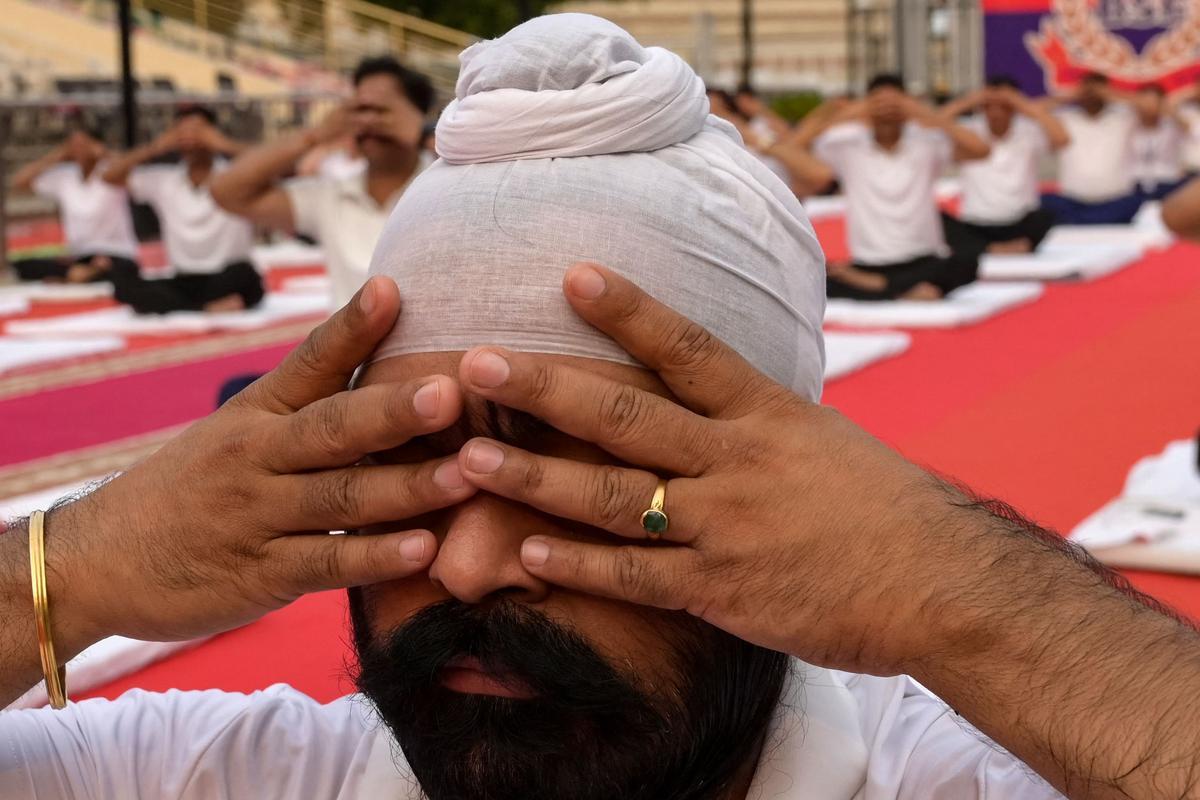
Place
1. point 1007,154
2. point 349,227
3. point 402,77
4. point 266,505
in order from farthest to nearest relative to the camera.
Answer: point 1007,154, point 402,77, point 349,227, point 266,505

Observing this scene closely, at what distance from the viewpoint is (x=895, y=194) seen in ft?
22.4

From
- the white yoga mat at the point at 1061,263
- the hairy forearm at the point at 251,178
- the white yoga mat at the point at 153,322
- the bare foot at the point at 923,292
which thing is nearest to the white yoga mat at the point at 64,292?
the white yoga mat at the point at 153,322

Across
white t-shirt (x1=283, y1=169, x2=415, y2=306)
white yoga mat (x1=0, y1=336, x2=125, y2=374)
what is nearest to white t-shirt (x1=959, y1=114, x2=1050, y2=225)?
white yoga mat (x1=0, y1=336, x2=125, y2=374)

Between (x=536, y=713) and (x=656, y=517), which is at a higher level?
(x=656, y=517)

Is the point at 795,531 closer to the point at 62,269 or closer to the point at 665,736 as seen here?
the point at 665,736

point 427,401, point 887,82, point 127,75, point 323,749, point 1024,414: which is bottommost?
point 1024,414

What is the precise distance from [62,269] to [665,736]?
7.61 m

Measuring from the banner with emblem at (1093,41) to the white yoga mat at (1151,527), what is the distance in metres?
11.0

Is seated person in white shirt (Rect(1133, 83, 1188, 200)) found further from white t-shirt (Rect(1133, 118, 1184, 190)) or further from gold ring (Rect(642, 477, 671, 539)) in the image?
gold ring (Rect(642, 477, 671, 539))

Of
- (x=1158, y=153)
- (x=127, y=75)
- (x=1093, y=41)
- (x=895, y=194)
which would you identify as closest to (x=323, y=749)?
(x=895, y=194)

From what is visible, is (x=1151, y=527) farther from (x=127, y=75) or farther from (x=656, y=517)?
(x=127, y=75)

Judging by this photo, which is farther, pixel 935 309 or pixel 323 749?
pixel 935 309

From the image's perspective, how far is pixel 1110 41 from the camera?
537 inches

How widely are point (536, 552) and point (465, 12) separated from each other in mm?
17647
